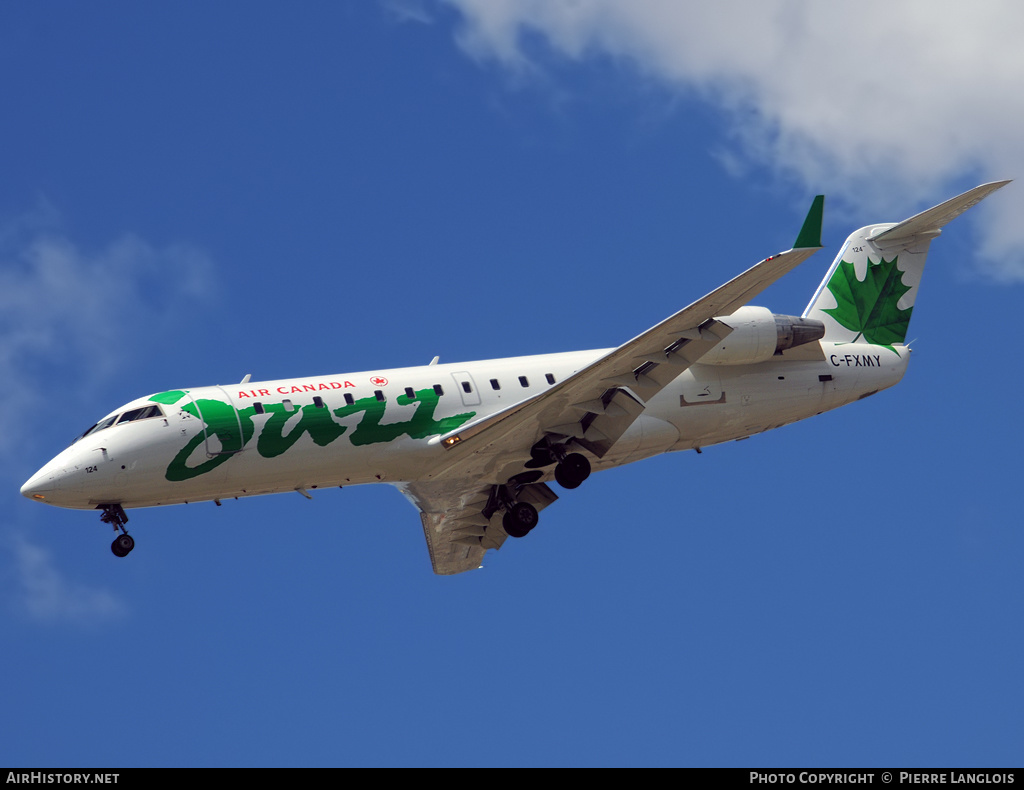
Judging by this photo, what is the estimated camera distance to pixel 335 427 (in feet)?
81.6

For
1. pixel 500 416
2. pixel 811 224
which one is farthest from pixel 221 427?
pixel 811 224

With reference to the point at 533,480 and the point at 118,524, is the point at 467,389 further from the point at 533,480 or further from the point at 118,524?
the point at 118,524

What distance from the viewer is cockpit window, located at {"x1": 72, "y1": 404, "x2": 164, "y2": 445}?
958 inches

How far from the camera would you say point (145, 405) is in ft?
80.3

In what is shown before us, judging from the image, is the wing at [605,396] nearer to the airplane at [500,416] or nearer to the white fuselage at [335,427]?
the airplane at [500,416]

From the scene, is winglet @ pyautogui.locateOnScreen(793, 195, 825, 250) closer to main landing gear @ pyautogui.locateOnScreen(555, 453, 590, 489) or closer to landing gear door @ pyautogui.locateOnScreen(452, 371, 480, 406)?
main landing gear @ pyautogui.locateOnScreen(555, 453, 590, 489)

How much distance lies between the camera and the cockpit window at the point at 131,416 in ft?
79.8

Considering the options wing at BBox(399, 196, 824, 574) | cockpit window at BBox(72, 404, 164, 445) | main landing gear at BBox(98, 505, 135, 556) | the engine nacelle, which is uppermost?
the engine nacelle

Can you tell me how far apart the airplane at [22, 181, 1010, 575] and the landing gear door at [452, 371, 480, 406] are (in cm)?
3

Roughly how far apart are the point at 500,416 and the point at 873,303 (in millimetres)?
9838

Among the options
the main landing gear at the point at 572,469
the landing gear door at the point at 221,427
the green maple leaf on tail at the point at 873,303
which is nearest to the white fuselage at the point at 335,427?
the landing gear door at the point at 221,427

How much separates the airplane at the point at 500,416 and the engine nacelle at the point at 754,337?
30mm

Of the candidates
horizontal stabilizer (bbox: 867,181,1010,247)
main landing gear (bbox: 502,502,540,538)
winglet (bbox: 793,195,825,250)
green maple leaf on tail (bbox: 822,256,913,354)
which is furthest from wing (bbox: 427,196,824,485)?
horizontal stabilizer (bbox: 867,181,1010,247)
